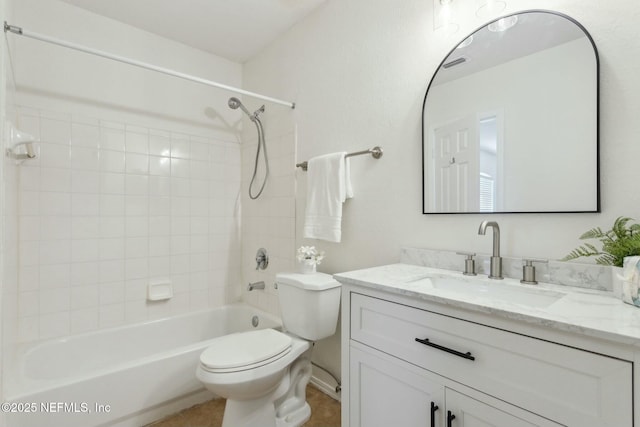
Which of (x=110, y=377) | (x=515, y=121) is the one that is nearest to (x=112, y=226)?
(x=110, y=377)

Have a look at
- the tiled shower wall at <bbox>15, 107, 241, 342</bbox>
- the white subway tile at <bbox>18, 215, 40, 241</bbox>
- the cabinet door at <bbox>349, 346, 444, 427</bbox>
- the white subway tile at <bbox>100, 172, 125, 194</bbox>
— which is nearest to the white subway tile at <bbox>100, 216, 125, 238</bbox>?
the tiled shower wall at <bbox>15, 107, 241, 342</bbox>

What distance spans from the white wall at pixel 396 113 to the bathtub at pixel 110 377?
866 millimetres

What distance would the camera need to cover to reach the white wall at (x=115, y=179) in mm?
1805

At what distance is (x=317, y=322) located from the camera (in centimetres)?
160

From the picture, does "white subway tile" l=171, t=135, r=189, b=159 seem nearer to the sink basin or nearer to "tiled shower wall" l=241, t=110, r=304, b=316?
"tiled shower wall" l=241, t=110, r=304, b=316

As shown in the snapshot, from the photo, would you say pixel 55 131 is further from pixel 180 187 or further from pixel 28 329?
pixel 28 329

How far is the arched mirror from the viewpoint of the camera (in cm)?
102

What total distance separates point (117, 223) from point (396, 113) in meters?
1.92

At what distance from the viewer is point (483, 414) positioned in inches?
31.4

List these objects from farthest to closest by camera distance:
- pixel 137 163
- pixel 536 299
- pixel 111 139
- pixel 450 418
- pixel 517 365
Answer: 1. pixel 137 163
2. pixel 111 139
3. pixel 536 299
4. pixel 450 418
5. pixel 517 365

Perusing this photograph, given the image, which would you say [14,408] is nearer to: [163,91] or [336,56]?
[163,91]

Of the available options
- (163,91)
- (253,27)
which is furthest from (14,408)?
(253,27)

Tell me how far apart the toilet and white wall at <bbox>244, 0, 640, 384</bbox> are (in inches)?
11.3

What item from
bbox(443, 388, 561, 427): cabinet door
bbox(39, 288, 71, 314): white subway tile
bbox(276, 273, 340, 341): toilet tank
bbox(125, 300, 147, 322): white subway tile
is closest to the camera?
bbox(443, 388, 561, 427): cabinet door
